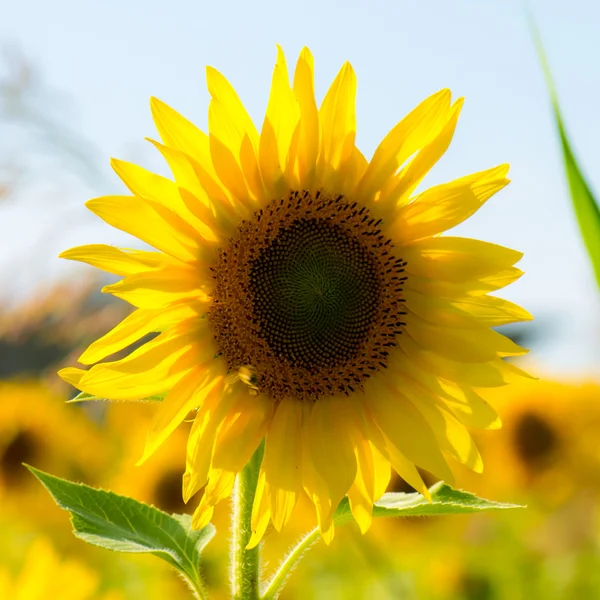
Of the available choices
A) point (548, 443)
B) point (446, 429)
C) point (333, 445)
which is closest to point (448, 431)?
point (446, 429)

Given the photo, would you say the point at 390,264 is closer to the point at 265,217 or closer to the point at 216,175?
the point at 265,217

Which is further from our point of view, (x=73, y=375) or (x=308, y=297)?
(x=308, y=297)

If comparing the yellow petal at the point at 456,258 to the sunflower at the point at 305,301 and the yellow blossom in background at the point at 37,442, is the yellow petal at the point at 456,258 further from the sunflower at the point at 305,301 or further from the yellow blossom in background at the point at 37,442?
the yellow blossom in background at the point at 37,442

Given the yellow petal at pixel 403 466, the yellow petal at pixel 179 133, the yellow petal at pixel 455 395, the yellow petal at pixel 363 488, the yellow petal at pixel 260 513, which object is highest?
the yellow petal at pixel 179 133

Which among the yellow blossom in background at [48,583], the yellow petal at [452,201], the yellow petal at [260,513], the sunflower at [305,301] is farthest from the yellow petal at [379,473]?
the yellow blossom in background at [48,583]

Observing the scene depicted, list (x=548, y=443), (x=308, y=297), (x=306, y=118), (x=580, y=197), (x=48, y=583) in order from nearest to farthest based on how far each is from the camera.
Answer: (x=580, y=197)
(x=306, y=118)
(x=308, y=297)
(x=48, y=583)
(x=548, y=443)

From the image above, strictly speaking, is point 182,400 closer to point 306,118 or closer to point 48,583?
point 306,118
